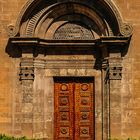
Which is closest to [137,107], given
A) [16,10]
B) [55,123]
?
[55,123]

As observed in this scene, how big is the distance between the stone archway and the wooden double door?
244 mm

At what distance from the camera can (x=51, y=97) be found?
14.6m

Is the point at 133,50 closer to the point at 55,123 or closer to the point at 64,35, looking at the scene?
the point at 64,35

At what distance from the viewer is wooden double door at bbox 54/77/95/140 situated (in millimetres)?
14664

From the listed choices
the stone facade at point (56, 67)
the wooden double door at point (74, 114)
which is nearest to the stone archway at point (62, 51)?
the stone facade at point (56, 67)

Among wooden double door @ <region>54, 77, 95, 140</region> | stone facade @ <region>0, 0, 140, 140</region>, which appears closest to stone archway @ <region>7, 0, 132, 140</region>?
stone facade @ <region>0, 0, 140, 140</region>

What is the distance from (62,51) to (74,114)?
2.23m

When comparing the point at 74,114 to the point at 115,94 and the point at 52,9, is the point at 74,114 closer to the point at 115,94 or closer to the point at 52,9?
the point at 115,94

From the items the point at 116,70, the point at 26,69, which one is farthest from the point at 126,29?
the point at 26,69

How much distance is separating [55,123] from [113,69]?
9.14 feet

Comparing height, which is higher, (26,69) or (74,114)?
(26,69)

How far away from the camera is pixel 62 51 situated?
14.7 meters

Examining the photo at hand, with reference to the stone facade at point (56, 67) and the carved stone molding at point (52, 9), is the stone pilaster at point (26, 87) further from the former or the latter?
the carved stone molding at point (52, 9)

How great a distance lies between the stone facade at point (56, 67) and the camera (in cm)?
1391
